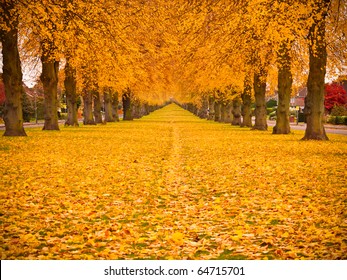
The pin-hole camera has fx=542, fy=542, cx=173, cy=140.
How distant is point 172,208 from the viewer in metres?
10.4

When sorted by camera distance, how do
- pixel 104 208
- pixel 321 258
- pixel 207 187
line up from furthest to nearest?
pixel 207 187 → pixel 104 208 → pixel 321 258

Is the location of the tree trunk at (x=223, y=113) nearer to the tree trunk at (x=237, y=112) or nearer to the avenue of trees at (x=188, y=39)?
the tree trunk at (x=237, y=112)

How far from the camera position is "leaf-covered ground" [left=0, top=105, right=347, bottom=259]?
7.40 meters

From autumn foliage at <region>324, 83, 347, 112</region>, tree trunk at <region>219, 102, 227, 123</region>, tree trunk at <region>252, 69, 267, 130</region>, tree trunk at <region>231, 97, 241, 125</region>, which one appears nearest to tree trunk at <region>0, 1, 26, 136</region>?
tree trunk at <region>252, 69, 267, 130</region>

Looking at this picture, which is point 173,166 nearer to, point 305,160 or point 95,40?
point 305,160

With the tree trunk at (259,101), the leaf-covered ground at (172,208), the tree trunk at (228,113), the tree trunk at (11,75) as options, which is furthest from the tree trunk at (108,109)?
the leaf-covered ground at (172,208)

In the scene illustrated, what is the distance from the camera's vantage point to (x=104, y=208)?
10.4m

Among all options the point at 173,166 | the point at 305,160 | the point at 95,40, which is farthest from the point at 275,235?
Result: the point at 95,40

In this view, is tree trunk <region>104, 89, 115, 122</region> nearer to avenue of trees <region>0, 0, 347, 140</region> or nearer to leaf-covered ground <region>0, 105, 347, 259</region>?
avenue of trees <region>0, 0, 347, 140</region>

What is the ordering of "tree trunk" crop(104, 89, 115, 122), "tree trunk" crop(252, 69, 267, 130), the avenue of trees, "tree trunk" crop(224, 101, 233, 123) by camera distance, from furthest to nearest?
"tree trunk" crop(224, 101, 233, 123) < "tree trunk" crop(104, 89, 115, 122) < "tree trunk" crop(252, 69, 267, 130) < the avenue of trees

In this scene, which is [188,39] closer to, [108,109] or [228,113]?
[108,109]

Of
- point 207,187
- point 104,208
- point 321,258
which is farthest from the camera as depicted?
point 207,187

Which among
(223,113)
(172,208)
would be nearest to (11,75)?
(172,208)

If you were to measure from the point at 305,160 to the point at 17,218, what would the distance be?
1230 centimetres
